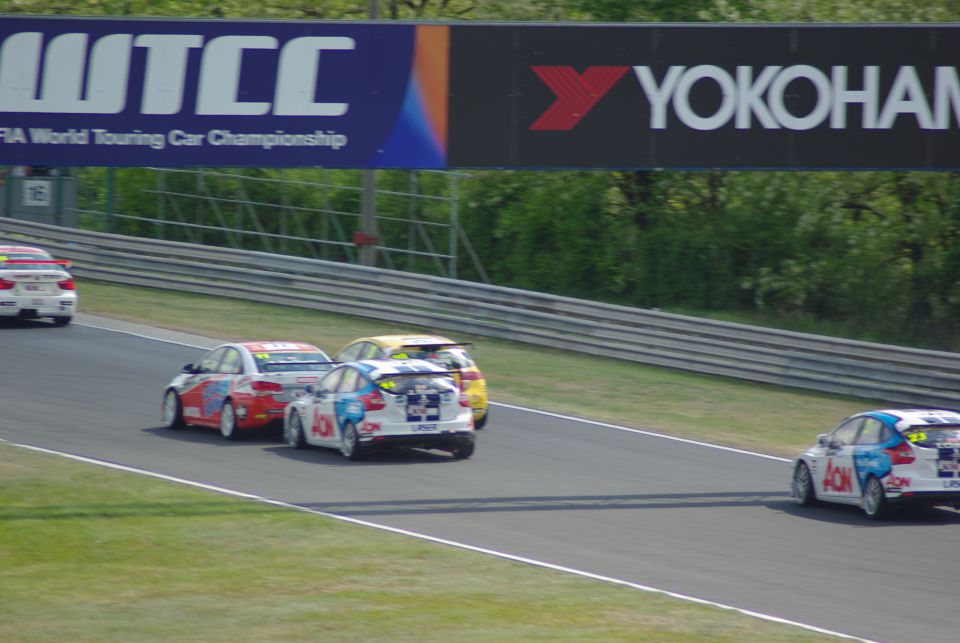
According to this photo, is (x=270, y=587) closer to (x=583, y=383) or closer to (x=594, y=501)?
(x=594, y=501)

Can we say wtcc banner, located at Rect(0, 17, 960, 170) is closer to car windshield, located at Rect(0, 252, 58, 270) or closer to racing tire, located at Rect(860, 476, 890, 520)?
car windshield, located at Rect(0, 252, 58, 270)

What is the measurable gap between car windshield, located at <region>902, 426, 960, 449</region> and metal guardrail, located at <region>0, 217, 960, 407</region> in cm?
893

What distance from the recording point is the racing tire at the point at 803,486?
1527 cm

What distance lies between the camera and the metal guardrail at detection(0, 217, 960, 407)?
23781mm

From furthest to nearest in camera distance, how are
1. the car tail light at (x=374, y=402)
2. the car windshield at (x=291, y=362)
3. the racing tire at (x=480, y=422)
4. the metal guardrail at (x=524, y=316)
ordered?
the metal guardrail at (x=524, y=316)
the racing tire at (x=480, y=422)
the car windshield at (x=291, y=362)
the car tail light at (x=374, y=402)

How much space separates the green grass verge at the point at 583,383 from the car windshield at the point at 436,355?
1.50 m

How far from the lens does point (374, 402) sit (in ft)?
54.4

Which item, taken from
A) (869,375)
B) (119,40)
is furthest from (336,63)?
(869,375)

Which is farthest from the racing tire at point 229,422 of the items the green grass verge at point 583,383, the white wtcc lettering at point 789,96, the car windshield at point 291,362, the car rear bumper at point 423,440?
the white wtcc lettering at point 789,96

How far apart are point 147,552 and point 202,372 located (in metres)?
7.32

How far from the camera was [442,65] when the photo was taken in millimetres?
27891

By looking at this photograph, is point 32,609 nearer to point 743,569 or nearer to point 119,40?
point 743,569

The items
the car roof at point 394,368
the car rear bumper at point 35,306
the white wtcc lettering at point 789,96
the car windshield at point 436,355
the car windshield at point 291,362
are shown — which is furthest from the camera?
the white wtcc lettering at point 789,96

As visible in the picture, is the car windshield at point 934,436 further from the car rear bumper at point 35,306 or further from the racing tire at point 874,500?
the car rear bumper at point 35,306
